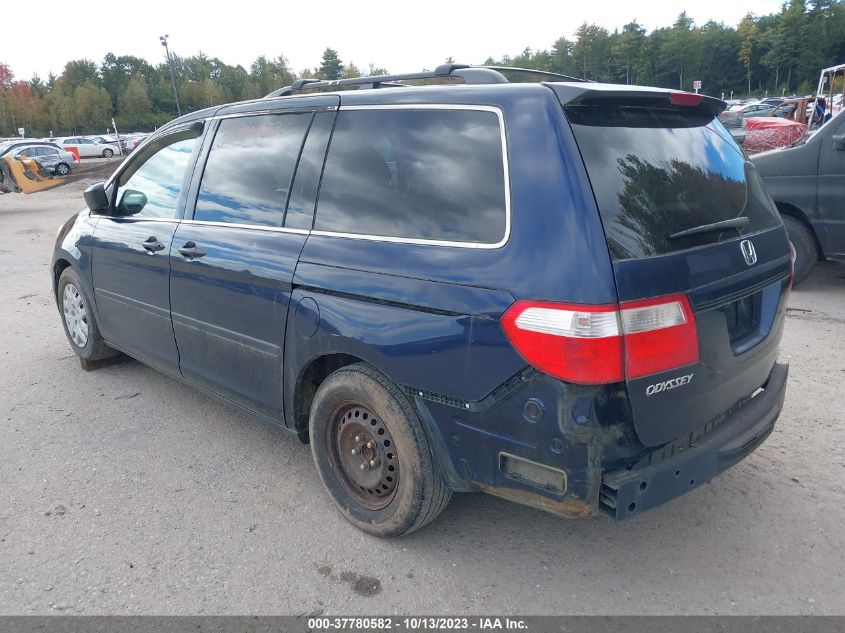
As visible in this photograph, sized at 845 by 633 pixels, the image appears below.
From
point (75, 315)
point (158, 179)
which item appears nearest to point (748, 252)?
point (158, 179)

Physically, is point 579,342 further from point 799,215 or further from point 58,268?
point 799,215

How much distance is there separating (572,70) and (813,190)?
275 ft

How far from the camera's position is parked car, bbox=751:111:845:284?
6.48 metres

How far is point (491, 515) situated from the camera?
325 cm

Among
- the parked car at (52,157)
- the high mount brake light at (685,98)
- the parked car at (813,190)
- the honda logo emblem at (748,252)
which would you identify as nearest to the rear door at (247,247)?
the high mount brake light at (685,98)

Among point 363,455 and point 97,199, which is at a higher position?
point 97,199

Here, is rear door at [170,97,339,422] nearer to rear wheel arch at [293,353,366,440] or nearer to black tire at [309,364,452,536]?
rear wheel arch at [293,353,366,440]

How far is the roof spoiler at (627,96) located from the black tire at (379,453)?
1335mm

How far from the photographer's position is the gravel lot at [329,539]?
2.67 m

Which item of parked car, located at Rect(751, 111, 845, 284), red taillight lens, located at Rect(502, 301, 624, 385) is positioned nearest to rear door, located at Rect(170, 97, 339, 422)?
red taillight lens, located at Rect(502, 301, 624, 385)

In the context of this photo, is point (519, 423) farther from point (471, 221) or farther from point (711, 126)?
point (711, 126)

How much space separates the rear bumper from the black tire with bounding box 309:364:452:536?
763 mm

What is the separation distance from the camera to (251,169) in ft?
11.8

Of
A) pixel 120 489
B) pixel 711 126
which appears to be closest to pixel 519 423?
pixel 711 126
